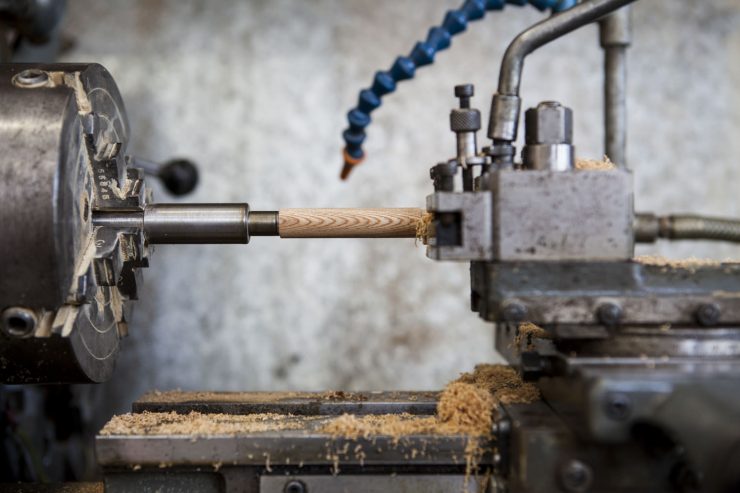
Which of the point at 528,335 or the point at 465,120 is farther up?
the point at 465,120

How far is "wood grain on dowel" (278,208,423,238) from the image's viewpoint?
1171 millimetres

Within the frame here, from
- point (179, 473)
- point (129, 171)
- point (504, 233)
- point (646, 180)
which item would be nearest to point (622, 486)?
point (504, 233)

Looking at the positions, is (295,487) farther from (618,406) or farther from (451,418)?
(618,406)

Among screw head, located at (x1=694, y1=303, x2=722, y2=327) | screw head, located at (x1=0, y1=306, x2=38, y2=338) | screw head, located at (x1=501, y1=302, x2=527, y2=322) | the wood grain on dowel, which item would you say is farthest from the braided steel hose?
screw head, located at (x1=0, y1=306, x2=38, y2=338)

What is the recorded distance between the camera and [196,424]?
996mm

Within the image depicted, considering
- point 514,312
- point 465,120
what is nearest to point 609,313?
point 514,312

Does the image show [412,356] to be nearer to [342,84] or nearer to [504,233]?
[342,84]

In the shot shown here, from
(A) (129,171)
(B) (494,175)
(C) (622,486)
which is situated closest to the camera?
(C) (622,486)

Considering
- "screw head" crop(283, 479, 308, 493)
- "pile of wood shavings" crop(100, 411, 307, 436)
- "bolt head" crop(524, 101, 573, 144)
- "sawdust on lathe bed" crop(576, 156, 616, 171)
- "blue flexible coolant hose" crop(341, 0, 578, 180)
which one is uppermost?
"blue flexible coolant hose" crop(341, 0, 578, 180)

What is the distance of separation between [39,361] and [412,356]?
1.62 meters

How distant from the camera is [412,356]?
2.49m

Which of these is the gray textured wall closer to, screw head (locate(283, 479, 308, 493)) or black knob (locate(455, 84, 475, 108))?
black knob (locate(455, 84, 475, 108))

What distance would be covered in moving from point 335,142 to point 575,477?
179 centimetres

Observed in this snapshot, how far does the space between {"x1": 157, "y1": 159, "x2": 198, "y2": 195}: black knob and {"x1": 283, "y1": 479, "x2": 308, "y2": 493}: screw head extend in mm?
1544
